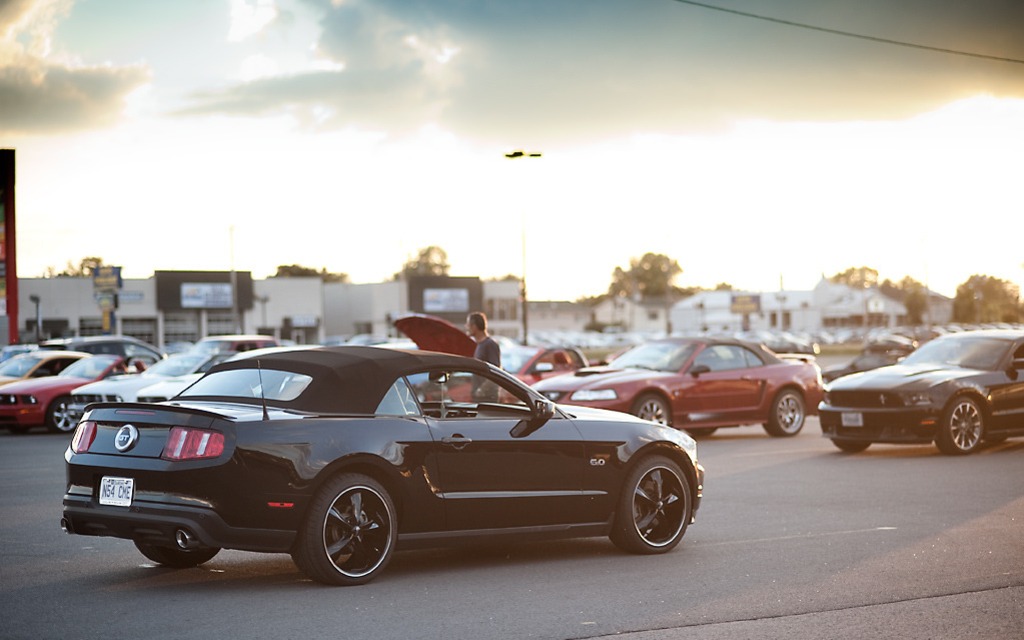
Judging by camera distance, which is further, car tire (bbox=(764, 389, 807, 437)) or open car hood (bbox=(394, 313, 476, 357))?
car tire (bbox=(764, 389, 807, 437))

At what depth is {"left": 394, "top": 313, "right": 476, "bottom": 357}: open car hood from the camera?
1501cm

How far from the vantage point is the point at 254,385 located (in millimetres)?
8258

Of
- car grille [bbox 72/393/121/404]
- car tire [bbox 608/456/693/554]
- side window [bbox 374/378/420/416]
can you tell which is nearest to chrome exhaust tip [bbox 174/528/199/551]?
side window [bbox 374/378/420/416]

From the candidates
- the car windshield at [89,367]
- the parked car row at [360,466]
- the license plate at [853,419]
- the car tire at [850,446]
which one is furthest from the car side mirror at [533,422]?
the car windshield at [89,367]

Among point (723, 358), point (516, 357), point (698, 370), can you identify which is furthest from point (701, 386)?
point (516, 357)

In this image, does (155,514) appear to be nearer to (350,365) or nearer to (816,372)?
(350,365)

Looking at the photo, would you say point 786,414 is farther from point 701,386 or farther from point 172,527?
point 172,527

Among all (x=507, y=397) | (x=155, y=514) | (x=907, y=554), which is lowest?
(x=907, y=554)

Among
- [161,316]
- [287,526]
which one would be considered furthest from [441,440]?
[161,316]

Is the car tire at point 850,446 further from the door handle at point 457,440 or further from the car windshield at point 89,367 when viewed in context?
the car windshield at point 89,367

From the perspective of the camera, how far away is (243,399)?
26.8 feet

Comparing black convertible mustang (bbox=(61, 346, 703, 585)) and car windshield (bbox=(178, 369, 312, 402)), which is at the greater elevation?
car windshield (bbox=(178, 369, 312, 402))

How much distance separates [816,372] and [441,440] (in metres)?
14.4

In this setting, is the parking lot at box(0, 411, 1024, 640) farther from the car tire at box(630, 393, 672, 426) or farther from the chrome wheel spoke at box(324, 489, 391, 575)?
the car tire at box(630, 393, 672, 426)
